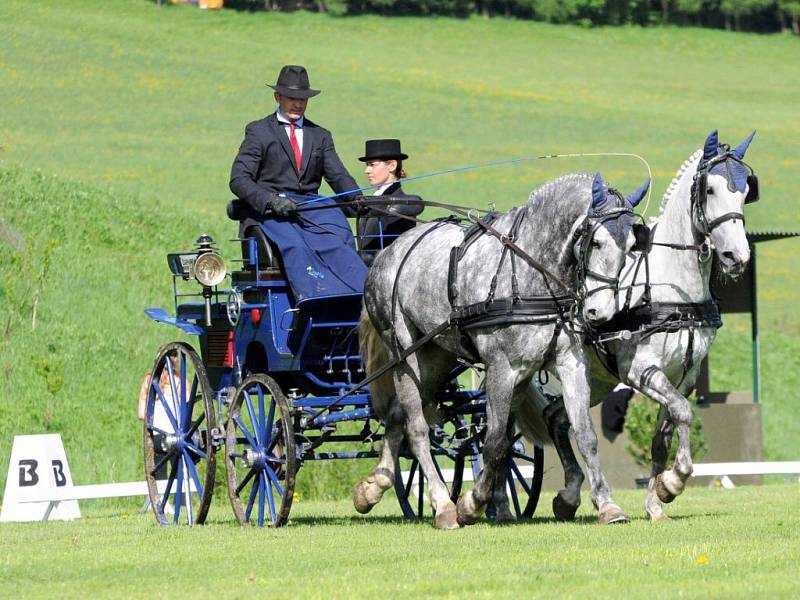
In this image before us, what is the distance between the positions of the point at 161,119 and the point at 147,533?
36505 mm

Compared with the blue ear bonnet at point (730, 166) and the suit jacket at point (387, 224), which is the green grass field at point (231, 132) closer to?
the suit jacket at point (387, 224)

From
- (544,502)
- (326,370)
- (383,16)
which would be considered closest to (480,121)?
(383,16)

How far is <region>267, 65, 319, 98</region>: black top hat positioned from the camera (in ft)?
37.9

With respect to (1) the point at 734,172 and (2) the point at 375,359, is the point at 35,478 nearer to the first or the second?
(2) the point at 375,359

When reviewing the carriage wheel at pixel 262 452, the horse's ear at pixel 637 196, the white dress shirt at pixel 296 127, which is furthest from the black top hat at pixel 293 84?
the horse's ear at pixel 637 196

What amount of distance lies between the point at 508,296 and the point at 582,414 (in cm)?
82

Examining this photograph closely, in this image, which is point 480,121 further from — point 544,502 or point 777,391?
point 544,502

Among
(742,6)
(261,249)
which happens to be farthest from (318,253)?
(742,6)

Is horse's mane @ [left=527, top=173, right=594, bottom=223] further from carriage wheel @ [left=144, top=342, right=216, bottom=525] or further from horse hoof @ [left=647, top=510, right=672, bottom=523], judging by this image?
carriage wheel @ [left=144, top=342, right=216, bottom=525]

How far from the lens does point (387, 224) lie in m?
12.2

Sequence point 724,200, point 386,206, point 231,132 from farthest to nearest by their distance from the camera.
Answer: point 231,132, point 386,206, point 724,200

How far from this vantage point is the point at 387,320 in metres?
10.8

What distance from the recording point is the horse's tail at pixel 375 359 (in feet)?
36.1

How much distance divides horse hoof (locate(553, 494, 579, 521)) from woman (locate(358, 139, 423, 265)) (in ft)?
7.83
